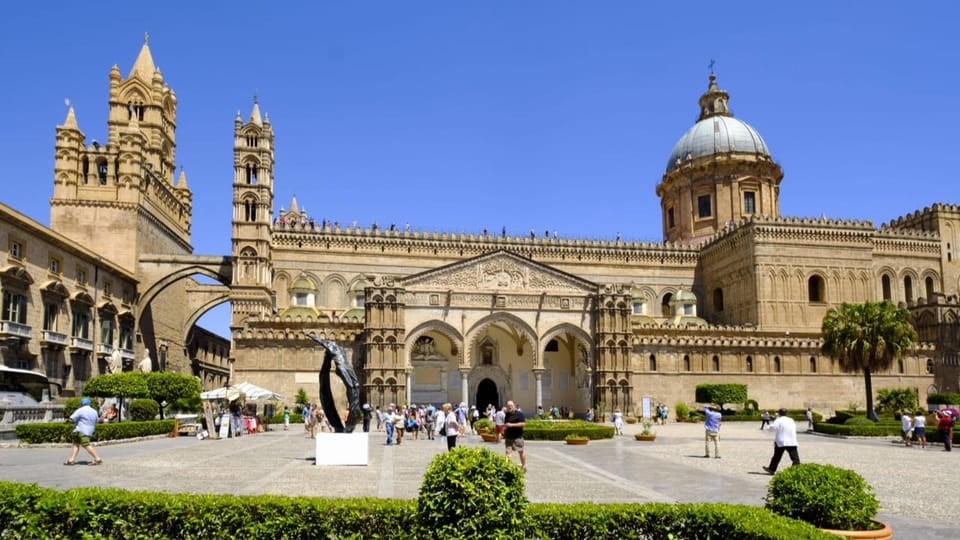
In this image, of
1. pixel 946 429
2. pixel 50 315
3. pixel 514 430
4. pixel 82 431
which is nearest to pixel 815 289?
pixel 946 429

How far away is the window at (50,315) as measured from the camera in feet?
135

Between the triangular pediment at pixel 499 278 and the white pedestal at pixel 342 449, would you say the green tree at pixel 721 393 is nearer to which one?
the triangular pediment at pixel 499 278

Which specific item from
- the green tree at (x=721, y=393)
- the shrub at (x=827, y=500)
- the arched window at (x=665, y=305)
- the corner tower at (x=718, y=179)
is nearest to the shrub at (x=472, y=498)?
the shrub at (x=827, y=500)

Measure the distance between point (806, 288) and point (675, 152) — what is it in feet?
65.0

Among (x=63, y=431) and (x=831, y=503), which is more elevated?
(x=831, y=503)

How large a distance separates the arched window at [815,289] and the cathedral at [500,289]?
18 cm

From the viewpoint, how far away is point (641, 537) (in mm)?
9508

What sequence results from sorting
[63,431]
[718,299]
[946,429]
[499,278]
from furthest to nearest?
[718,299] < [499,278] < [946,429] < [63,431]

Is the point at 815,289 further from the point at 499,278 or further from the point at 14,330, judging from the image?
the point at 14,330

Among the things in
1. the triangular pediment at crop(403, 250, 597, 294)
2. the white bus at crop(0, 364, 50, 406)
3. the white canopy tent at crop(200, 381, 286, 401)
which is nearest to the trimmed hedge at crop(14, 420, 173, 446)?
the white bus at crop(0, 364, 50, 406)

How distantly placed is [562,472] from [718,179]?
5454cm

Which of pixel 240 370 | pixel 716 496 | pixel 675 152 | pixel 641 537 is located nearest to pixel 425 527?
pixel 641 537

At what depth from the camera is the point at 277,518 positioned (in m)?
8.86

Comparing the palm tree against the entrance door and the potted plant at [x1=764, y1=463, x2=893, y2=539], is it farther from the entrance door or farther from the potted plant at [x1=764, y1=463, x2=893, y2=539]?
the potted plant at [x1=764, y1=463, x2=893, y2=539]
